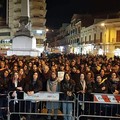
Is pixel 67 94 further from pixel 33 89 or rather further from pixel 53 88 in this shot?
pixel 33 89

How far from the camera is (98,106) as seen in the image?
1111 cm

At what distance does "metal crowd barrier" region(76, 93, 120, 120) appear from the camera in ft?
34.9

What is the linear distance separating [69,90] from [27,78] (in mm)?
1919

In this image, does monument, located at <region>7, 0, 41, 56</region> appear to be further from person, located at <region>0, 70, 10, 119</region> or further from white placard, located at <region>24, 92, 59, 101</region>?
white placard, located at <region>24, 92, 59, 101</region>

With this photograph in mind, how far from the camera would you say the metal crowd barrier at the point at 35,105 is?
35.4ft

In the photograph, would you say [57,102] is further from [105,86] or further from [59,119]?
[105,86]

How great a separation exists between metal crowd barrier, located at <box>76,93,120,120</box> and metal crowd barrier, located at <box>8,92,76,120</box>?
29 cm

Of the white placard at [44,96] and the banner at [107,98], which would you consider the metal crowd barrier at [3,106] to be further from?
the banner at [107,98]

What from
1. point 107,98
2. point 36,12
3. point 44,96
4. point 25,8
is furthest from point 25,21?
point 36,12

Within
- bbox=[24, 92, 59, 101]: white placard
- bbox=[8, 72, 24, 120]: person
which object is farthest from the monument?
bbox=[24, 92, 59, 101]: white placard

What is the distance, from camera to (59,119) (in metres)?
11.8

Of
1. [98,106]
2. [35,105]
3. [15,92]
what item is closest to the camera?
[15,92]

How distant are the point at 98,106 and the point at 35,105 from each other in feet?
6.74

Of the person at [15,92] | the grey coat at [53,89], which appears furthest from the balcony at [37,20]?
the grey coat at [53,89]
